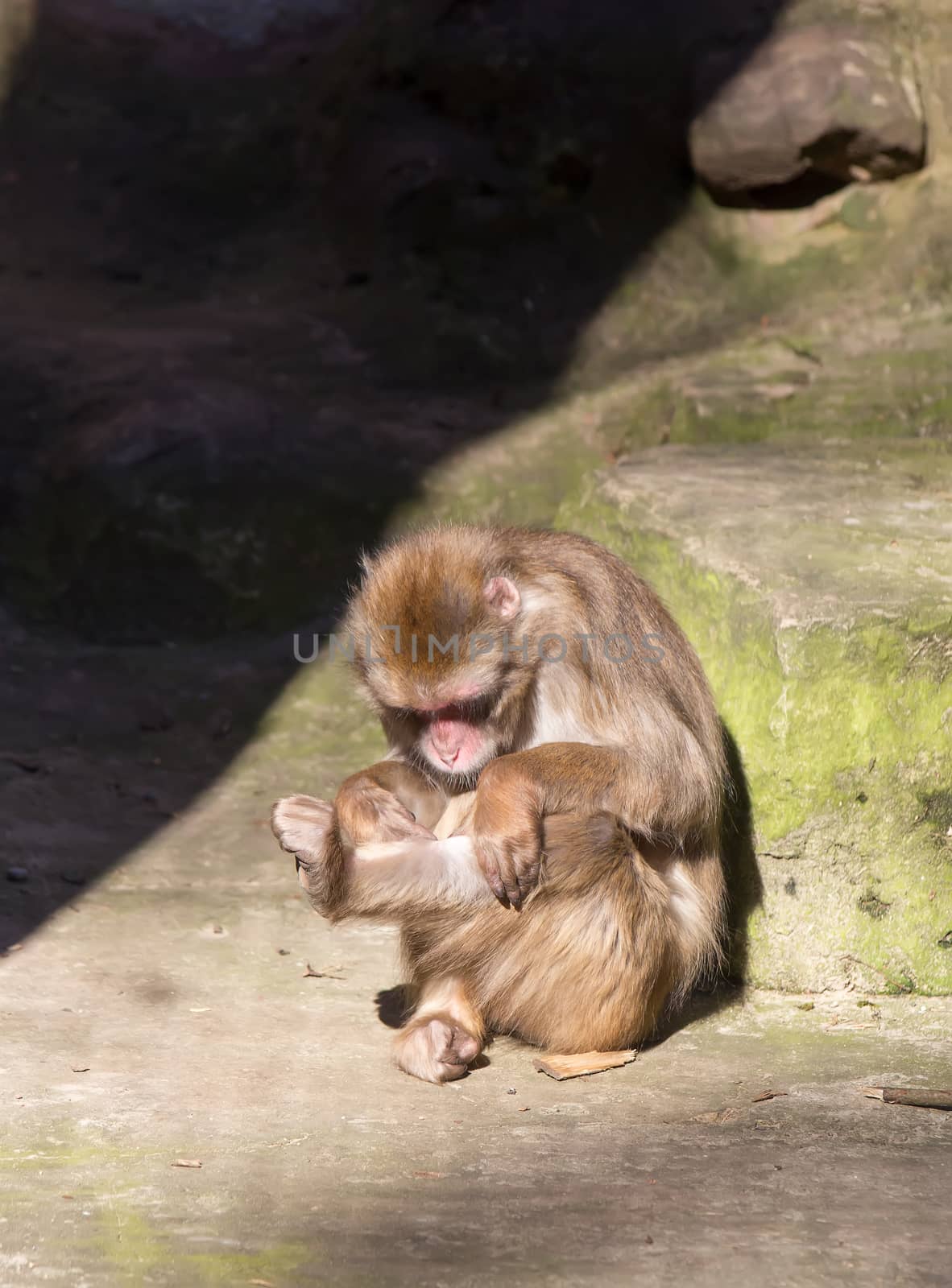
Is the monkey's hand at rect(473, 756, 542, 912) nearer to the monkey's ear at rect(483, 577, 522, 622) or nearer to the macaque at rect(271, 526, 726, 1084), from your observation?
the macaque at rect(271, 526, 726, 1084)

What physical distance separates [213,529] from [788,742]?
12.9ft

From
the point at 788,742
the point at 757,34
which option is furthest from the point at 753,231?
the point at 788,742

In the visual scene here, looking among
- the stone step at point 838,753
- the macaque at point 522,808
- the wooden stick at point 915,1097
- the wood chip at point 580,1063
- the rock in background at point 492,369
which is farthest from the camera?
the rock in background at point 492,369

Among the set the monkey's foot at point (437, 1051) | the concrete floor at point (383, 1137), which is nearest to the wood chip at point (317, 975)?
the concrete floor at point (383, 1137)

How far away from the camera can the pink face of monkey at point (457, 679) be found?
3.90 metres

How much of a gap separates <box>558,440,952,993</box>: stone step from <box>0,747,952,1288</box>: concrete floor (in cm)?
16

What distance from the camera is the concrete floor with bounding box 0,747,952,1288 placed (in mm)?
2936

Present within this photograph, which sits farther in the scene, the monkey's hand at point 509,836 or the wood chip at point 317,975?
the wood chip at point 317,975

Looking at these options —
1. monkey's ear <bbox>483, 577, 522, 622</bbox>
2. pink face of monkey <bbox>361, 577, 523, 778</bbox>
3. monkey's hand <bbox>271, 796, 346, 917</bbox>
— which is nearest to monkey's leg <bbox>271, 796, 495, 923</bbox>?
monkey's hand <bbox>271, 796, 346, 917</bbox>

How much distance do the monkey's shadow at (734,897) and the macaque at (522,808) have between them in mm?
273

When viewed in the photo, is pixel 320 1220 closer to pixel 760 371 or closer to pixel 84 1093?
pixel 84 1093

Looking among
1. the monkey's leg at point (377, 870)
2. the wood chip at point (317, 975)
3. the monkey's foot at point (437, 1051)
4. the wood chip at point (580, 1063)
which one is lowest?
the wood chip at point (317, 975)

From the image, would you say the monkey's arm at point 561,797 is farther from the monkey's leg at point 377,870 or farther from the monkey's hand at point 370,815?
the monkey's hand at point 370,815

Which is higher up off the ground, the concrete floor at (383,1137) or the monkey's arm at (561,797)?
the monkey's arm at (561,797)
